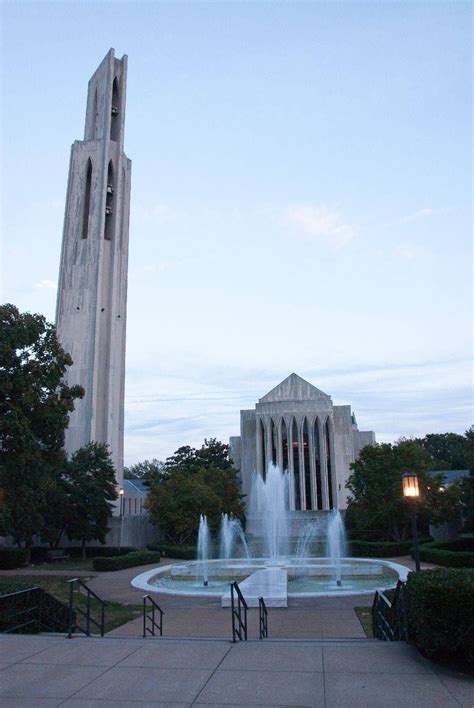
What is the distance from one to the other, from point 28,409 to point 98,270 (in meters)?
25.0

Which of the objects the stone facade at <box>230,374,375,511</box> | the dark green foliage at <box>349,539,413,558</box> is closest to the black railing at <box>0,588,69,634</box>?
the dark green foliage at <box>349,539,413,558</box>

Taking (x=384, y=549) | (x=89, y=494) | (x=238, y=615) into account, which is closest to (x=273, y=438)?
(x=384, y=549)

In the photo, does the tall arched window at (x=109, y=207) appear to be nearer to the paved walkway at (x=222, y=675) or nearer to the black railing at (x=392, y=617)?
the black railing at (x=392, y=617)

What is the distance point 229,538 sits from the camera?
41.7 meters

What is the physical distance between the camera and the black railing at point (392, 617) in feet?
27.5

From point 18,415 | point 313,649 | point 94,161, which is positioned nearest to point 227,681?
point 313,649

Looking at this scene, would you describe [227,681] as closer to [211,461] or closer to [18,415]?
[18,415]

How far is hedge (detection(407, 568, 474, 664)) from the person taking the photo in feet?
22.3

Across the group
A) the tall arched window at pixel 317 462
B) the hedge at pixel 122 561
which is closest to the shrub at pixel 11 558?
the hedge at pixel 122 561

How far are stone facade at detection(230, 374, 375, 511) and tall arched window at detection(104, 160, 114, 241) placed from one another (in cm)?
2447

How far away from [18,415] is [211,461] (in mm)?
47958

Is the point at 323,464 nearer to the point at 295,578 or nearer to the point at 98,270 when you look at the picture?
the point at 98,270

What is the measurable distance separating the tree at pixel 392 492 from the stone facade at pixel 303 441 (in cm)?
2116

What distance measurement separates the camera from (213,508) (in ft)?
124
